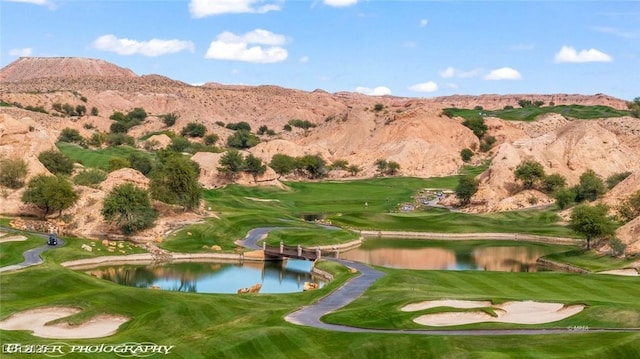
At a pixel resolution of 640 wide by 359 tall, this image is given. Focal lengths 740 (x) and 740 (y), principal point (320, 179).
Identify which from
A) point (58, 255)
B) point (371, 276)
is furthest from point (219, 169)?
point (371, 276)

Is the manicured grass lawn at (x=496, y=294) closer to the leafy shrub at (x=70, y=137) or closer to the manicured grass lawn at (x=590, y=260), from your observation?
the manicured grass lawn at (x=590, y=260)

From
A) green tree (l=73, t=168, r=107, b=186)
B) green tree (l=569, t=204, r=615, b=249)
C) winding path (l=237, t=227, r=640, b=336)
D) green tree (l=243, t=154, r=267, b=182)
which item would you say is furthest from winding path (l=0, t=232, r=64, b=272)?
green tree (l=243, t=154, r=267, b=182)

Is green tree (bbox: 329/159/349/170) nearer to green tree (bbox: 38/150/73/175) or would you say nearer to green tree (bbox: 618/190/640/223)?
green tree (bbox: 38/150/73/175)

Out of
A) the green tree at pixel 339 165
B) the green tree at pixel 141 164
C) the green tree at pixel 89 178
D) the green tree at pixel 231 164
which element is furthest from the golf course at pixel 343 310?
the green tree at pixel 339 165

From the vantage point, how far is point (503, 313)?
143 feet

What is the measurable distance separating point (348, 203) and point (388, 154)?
58.4 m

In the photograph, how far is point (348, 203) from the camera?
132m

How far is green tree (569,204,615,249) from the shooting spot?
78812 mm

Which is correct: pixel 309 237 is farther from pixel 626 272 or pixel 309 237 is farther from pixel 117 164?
pixel 117 164

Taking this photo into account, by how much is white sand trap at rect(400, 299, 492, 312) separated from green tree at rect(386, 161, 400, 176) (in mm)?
132082

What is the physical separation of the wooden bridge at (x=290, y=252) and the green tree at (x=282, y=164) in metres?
84.6

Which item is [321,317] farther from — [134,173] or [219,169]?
[219,169]

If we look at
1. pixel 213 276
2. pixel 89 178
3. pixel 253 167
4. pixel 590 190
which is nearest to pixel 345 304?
pixel 213 276

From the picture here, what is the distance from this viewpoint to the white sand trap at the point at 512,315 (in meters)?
41.6
